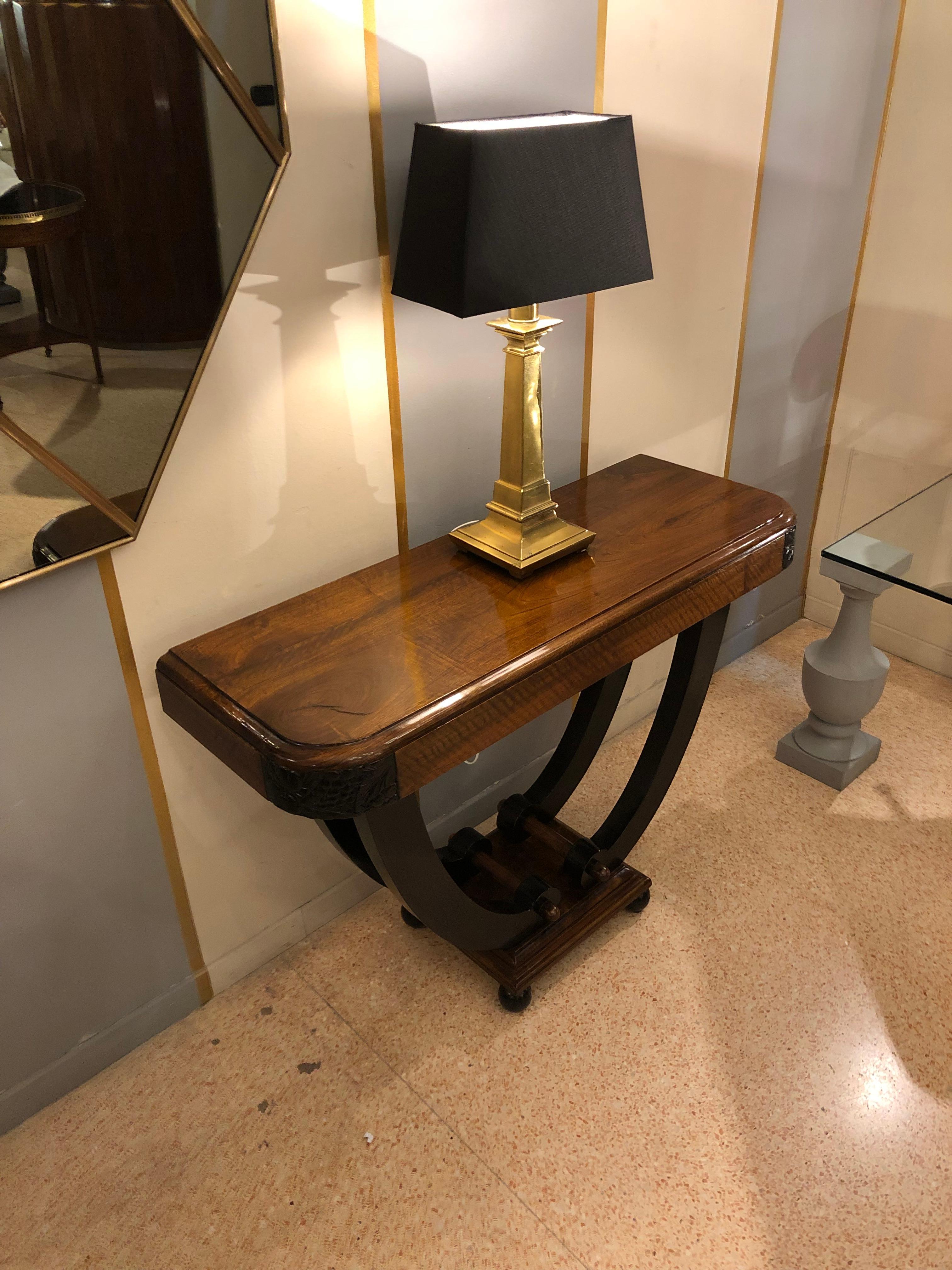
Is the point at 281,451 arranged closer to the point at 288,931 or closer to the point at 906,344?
Answer: the point at 288,931

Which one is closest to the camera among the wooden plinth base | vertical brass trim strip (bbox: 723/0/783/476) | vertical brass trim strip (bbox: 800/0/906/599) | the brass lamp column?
the brass lamp column

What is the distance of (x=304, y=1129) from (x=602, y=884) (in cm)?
74

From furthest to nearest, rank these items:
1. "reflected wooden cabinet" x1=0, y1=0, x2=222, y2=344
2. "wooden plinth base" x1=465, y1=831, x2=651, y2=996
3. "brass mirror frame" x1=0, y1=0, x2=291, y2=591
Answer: "wooden plinth base" x1=465, y1=831, x2=651, y2=996, "brass mirror frame" x1=0, y1=0, x2=291, y2=591, "reflected wooden cabinet" x1=0, y1=0, x2=222, y2=344

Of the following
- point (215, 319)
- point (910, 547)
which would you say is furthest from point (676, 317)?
point (215, 319)

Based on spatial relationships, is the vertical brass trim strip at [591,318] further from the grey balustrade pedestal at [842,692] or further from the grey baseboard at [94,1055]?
the grey baseboard at [94,1055]

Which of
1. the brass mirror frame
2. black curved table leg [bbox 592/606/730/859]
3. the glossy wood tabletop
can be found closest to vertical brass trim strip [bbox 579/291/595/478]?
the glossy wood tabletop

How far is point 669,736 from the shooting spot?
205 centimetres

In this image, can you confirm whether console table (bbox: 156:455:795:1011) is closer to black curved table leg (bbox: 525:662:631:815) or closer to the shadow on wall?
black curved table leg (bbox: 525:662:631:815)

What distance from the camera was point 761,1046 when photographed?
188 centimetres

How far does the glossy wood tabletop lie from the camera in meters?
1.39

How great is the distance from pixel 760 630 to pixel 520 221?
6.41 feet

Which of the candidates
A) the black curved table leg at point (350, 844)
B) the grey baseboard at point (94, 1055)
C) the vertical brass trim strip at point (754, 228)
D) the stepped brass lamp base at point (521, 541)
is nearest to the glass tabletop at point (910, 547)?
the vertical brass trim strip at point (754, 228)

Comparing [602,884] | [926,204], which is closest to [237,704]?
[602,884]

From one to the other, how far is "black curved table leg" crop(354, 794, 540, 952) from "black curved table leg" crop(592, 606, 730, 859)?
11.9 inches
